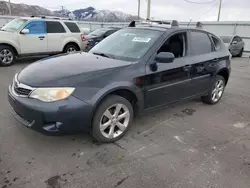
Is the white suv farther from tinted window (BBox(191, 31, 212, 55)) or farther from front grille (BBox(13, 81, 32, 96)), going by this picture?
tinted window (BBox(191, 31, 212, 55))

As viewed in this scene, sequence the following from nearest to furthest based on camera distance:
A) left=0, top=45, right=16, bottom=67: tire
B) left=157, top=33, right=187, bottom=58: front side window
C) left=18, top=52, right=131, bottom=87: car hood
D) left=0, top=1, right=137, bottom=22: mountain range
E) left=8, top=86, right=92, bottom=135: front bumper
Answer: left=8, top=86, right=92, bottom=135: front bumper
left=18, top=52, right=131, bottom=87: car hood
left=157, top=33, right=187, bottom=58: front side window
left=0, top=45, right=16, bottom=67: tire
left=0, top=1, right=137, bottom=22: mountain range

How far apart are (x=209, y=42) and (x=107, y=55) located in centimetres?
224

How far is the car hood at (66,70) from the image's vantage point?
274 centimetres

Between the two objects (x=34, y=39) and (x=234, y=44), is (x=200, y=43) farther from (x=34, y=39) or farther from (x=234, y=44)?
(x=234, y=44)

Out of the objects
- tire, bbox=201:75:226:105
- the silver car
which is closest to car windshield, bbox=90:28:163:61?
tire, bbox=201:75:226:105

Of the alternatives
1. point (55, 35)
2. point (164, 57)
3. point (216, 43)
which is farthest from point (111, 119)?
point (55, 35)

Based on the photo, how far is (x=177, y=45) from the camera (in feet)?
12.6

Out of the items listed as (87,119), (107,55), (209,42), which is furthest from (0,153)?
(209,42)

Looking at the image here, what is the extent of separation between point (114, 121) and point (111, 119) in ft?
0.22

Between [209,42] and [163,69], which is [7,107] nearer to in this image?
[163,69]

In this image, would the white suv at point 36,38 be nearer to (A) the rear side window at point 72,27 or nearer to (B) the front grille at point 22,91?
(A) the rear side window at point 72,27

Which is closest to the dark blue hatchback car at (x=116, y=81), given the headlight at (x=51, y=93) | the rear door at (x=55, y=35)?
the headlight at (x=51, y=93)

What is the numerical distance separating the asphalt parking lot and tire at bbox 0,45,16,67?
15.3 feet

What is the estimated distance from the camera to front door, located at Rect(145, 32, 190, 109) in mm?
3375
